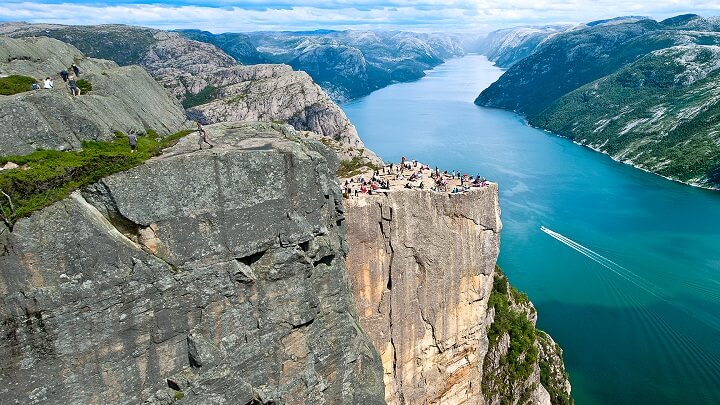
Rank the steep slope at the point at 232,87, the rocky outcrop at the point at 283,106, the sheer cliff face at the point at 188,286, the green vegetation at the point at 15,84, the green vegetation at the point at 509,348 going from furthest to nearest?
the steep slope at the point at 232,87 < the rocky outcrop at the point at 283,106 < the green vegetation at the point at 509,348 < the green vegetation at the point at 15,84 < the sheer cliff face at the point at 188,286

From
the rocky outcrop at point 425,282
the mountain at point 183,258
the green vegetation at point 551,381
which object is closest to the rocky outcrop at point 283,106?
the green vegetation at point 551,381

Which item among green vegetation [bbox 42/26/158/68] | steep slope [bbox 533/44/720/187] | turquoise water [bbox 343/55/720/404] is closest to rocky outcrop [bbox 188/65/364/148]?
turquoise water [bbox 343/55/720/404]

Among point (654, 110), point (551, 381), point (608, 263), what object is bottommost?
point (608, 263)

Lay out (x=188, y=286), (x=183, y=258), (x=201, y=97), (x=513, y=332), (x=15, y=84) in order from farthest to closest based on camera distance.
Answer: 1. (x=201, y=97)
2. (x=513, y=332)
3. (x=15, y=84)
4. (x=188, y=286)
5. (x=183, y=258)

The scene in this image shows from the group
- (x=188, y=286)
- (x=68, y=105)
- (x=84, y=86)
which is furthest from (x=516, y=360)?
(x=68, y=105)

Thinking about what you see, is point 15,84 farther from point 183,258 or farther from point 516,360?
point 516,360

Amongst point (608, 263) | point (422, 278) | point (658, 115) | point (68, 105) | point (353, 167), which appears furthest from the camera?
point (658, 115)

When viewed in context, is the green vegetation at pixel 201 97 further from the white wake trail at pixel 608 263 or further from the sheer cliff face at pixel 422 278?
the sheer cliff face at pixel 422 278

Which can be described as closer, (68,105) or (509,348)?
(68,105)
